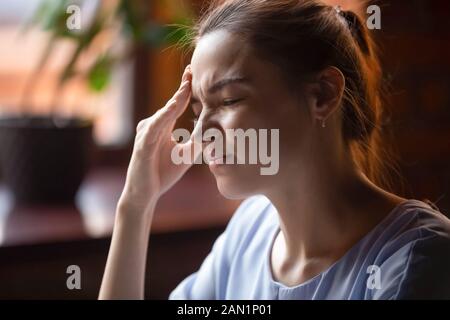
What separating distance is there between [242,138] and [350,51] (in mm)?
123

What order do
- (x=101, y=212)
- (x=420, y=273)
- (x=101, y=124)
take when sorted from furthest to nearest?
(x=101, y=124) → (x=101, y=212) → (x=420, y=273)

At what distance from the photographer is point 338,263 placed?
0.66 meters

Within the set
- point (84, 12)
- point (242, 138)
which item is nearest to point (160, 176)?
point (242, 138)

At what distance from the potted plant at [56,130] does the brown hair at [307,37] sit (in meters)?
0.46

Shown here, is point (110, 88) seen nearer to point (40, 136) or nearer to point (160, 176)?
point (40, 136)

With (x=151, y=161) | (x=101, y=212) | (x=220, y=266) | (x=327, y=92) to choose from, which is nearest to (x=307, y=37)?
(x=327, y=92)

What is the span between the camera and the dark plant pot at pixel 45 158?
111 centimetres

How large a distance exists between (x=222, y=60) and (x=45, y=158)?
0.57 meters

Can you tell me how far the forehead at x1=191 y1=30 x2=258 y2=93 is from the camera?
0.62 metres

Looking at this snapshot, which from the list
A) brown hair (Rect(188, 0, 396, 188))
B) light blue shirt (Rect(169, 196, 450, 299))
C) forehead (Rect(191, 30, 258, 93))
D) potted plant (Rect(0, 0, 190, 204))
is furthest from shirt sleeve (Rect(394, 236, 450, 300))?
potted plant (Rect(0, 0, 190, 204))

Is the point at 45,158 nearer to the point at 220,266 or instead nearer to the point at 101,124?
the point at 101,124

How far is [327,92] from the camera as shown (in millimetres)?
626

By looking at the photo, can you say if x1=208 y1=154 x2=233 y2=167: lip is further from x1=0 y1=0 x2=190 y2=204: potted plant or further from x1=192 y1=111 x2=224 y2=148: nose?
x1=0 y1=0 x2=190 y2=204: potted plant

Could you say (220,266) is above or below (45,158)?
below
